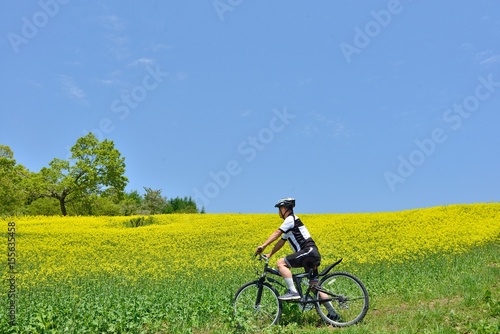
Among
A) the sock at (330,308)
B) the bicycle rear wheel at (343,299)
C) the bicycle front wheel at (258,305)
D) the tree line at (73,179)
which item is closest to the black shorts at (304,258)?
the bicycle rear wheel at (343,299)

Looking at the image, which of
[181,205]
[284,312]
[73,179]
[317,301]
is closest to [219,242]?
[284,312]

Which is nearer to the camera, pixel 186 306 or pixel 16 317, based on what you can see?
pixel 16 317

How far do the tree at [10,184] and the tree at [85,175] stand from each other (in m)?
1.66

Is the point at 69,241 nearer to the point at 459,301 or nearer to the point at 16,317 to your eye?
the point at 16,317

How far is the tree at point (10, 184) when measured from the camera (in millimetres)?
48531

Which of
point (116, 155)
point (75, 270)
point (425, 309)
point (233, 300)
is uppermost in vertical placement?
point (116, 155)

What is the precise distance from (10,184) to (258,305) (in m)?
47.9

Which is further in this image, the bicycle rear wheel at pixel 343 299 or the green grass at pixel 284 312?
the bicycle rear wheel at pixel 343 299

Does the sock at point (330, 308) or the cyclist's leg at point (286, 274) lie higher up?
the cyclist's leg at point (286, 274)

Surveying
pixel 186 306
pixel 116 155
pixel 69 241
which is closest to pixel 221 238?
pixel 69 241

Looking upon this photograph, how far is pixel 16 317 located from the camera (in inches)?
340

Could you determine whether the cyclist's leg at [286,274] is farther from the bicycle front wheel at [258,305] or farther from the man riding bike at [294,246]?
the bicycle front wheel at [258,305]

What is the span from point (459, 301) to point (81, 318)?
708 centimetres

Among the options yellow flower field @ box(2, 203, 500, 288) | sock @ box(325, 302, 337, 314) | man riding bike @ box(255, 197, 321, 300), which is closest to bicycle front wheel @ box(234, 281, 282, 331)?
man riding bike @ box(255, 197, 321, 300)
